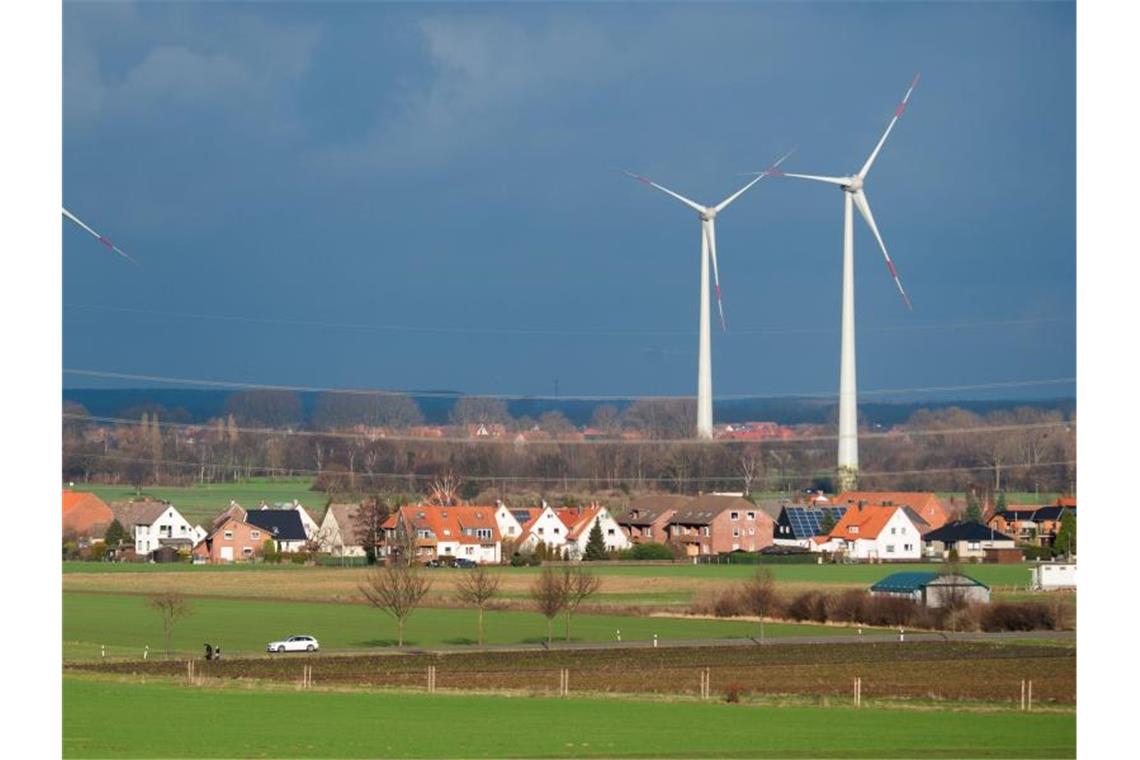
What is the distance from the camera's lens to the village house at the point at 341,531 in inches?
3073

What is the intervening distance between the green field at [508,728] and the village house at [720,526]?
53.7 meters

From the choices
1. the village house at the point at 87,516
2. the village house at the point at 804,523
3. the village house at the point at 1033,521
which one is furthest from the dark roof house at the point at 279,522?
the village house at the point at 1033,521

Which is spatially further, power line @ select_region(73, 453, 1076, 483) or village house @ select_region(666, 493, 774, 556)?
power line @ select_region(73, 453, 1076, 483)

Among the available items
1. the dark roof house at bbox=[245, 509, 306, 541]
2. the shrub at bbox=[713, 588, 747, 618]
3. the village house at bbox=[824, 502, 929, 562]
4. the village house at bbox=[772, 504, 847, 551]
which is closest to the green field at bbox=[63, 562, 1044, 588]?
the village house at bbox=[824, 502, 929, 562]

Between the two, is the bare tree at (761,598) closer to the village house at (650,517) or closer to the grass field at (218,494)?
the village house at (650,517)

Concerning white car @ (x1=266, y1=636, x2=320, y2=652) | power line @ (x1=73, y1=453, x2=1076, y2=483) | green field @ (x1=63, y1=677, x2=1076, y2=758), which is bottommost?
white car @ (x1=266, y1=636, x2=320, y2=652)

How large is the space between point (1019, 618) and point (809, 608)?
6855 millimetres

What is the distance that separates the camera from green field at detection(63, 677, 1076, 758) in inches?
908

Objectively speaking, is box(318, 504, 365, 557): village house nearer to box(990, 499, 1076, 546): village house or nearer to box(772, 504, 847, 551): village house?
box(772, 504, 847, 551): village house

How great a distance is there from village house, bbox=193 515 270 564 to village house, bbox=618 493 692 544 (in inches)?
705

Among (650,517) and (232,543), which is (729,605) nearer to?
(232,543)

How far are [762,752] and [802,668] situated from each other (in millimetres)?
15232

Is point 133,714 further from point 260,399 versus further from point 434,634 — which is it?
point 260,399
